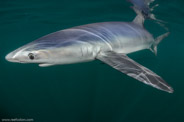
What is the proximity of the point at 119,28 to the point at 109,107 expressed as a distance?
4456mm

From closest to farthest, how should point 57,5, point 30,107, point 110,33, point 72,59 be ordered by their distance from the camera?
point 72,59
point 110,33
point 30,107
point 57,5

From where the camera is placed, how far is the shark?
282 cm

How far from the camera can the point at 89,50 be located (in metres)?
3.65

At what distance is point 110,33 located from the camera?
4.35 metres

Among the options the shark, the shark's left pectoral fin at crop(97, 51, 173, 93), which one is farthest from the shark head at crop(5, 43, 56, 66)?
the shark's left pectoral fin at crop(97, 51, 173, 93)

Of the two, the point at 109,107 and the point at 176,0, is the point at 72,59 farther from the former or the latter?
the point at 176,0

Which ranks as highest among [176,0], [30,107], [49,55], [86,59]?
[176,0]

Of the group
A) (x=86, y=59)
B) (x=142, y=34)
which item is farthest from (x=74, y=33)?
(x=142, y=34)

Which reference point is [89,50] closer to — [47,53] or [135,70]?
[47,53]

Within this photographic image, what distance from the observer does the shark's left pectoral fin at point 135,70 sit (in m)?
2.63

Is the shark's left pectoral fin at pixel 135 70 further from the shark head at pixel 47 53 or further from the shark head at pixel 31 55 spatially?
the shark head at pixel 31 55

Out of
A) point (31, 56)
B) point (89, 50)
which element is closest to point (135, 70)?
point (89, 50)

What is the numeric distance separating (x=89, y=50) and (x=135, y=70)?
1.14 meters

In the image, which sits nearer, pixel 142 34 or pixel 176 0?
pixel 142 34
